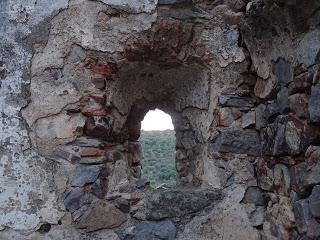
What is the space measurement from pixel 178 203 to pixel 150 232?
211mm

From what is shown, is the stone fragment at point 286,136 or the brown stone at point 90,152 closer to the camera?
the stone fragment at point 286,136

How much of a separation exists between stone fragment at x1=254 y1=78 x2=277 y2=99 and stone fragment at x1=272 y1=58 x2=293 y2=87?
6cm

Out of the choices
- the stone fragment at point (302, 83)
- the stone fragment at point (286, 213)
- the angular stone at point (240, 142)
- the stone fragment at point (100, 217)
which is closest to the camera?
the stone fragment at point (302, 83)

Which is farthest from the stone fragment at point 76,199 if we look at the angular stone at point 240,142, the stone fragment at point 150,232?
the angular stone at point 240,142

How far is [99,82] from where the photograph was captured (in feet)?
7.66

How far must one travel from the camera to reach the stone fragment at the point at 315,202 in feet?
5.22

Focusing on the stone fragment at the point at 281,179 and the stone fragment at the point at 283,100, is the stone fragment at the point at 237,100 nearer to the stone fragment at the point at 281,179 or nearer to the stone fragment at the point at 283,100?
the stone fragment at the point at 283,100

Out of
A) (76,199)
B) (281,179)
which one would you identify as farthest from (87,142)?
(281,179)

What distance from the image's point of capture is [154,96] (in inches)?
108

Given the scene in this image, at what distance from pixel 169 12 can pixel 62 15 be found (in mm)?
593

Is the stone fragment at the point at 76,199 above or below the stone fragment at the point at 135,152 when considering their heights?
below

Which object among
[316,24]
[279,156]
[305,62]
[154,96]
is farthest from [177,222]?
[316,24]

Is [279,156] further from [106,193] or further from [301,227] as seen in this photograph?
[106,193]

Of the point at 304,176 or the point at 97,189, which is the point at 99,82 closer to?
the point at 97,189
